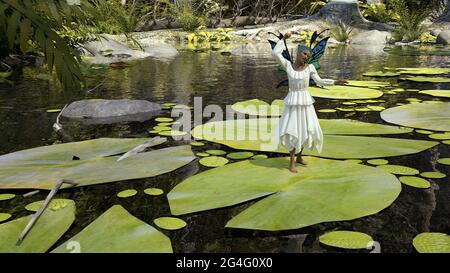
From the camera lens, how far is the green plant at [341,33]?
595 inches

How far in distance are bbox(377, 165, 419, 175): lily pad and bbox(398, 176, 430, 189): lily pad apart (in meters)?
0.08

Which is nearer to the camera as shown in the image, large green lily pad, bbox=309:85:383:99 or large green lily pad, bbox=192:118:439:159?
large green lily pad, bbox=192:118:439:159

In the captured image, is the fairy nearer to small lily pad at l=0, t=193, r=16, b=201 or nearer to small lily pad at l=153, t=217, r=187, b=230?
small lily pad at l=153, t=217, r=187, b=230

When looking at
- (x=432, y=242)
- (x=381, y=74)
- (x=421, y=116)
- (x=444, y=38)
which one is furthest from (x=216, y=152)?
(x=444, y=38)

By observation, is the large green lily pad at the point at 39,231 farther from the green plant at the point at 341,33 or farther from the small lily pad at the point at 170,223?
the green plant at the point at 341,33

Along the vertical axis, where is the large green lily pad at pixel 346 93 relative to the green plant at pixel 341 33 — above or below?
below

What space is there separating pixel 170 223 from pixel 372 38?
14.6 meters

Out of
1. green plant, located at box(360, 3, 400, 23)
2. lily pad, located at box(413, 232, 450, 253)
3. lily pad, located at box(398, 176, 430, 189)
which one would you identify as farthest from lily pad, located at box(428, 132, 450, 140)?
green plant, located at box(360, 3, 400, 23)

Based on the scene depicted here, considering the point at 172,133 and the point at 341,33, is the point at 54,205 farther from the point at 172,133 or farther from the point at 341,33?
the point at 341,33

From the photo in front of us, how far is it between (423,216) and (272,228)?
80cm

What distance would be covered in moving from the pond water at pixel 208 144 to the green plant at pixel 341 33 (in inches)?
239

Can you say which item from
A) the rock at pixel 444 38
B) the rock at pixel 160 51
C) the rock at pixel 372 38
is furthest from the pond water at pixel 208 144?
the rock at pixel 372 38

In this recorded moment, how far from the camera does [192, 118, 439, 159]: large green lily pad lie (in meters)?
3.01

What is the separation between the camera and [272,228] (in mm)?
1943
